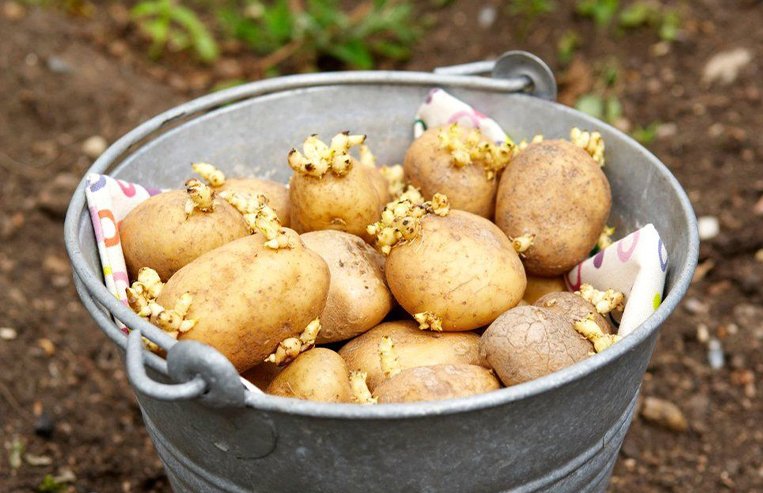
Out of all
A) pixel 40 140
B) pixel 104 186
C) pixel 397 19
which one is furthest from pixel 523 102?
pixel 40 140

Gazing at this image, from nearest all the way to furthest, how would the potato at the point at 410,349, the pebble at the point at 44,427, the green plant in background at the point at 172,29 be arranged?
the potato at the point at 410,349
the pebble at the point at 44,427
the green plant in background at the point at 172,29

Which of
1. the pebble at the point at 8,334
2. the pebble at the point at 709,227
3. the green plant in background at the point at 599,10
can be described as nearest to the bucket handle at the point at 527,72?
the pebble at the point at 709,227

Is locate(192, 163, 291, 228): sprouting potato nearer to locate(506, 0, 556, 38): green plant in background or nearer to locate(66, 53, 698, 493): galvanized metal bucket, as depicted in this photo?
locate(66, 53, 698, 493): galvanized metal bucket

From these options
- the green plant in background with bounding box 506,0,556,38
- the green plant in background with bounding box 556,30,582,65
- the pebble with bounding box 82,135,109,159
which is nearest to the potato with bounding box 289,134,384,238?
the pebble with bounding box 82,135,109,159

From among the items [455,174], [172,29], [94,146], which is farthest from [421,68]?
[455,174]

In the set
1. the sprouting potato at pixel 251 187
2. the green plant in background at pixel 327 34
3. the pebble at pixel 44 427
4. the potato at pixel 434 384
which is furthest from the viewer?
the green plant in background at pixel 327 34

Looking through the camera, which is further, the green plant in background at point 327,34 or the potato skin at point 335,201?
the green plant in background at point 327,34

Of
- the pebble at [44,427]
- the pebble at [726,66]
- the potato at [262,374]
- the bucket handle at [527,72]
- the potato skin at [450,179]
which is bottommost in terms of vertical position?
the pebble at [726,66]

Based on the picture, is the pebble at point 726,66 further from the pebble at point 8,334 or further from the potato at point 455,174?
the pebble at point 8,334

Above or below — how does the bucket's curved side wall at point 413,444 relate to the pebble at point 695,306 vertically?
above
